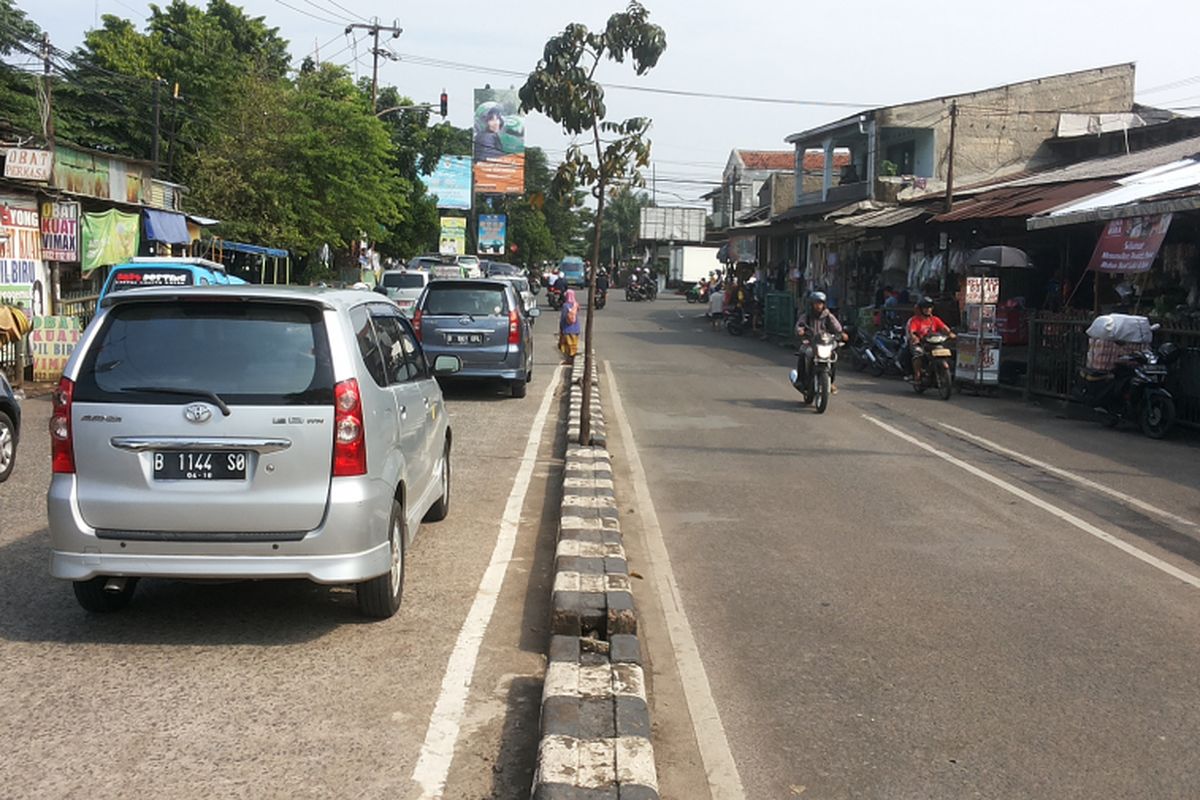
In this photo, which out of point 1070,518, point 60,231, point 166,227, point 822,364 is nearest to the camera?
point 1070,518

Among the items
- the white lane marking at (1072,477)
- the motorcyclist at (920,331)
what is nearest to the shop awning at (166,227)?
the motorcyclist at (920,331)

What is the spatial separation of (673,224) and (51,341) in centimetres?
6490

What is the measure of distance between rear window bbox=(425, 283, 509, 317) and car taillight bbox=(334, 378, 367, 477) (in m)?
11.4

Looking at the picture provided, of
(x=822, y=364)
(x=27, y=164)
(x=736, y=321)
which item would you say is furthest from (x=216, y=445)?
(x=736, y=321)

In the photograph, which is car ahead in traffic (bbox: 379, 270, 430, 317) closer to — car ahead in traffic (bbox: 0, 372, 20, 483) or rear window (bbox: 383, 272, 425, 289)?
rear window (bbox: 383, 272, 425, 289)

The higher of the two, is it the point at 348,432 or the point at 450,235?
the point at 450,235

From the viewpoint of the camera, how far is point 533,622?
20.5 feet

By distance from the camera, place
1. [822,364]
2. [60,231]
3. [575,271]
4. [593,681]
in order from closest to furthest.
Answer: [593,681] → [822,364] → [60,231] → [575,271]

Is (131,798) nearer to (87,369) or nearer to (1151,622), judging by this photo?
(87,369)

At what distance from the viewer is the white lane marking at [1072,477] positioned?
374 inches

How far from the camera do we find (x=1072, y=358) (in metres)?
17.1

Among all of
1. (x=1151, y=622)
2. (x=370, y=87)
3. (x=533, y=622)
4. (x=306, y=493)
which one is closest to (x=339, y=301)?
(x=306, y=493)

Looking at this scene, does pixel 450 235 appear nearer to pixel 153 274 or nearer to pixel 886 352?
pixel 886 352

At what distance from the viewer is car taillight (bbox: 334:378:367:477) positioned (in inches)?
218
